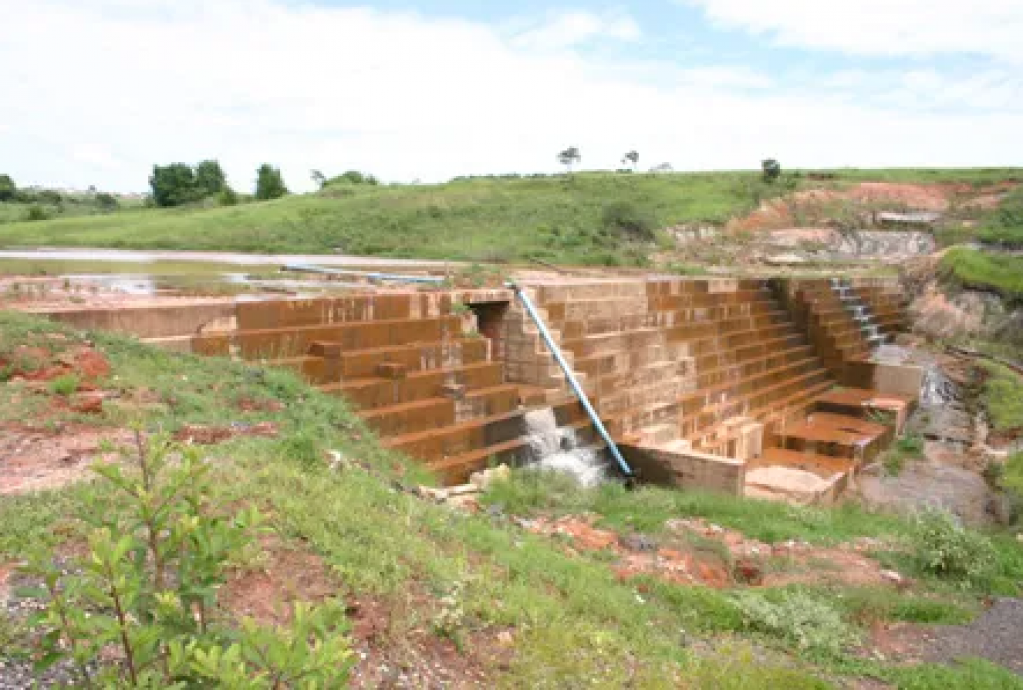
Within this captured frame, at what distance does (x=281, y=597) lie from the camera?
3490 mm

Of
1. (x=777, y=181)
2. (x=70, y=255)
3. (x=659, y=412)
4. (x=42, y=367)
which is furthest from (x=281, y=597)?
(x=777, y=181)

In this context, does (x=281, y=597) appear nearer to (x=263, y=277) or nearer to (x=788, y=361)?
(x=263, y=277)

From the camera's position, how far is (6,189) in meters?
44.8

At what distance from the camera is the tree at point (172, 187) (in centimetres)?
4200

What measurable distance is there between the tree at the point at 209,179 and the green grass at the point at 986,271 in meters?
35.1

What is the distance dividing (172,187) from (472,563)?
4243cm

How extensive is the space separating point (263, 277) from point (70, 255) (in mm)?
4962

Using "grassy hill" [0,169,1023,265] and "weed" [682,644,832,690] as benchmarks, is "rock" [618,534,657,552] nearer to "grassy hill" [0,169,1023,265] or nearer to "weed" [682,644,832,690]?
"weed" [682,644,832,690]

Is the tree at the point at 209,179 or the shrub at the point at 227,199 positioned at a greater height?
the tree at the point at 209,179

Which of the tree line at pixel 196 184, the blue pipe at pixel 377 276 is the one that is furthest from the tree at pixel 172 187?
the blue pipe at pixel 377 276

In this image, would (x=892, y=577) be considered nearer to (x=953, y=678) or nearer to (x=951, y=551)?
(x=951, y=551)

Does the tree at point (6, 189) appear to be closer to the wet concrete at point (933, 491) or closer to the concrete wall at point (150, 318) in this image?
the concrete wall at point (150, 318)

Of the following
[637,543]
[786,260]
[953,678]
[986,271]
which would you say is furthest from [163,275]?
[786,260]

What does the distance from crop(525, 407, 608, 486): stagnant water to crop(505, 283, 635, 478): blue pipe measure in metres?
0.27
